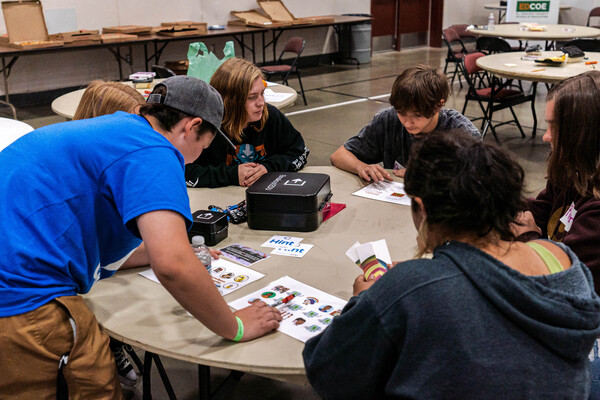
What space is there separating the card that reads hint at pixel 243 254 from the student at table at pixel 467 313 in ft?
2.64

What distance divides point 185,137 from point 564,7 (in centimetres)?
1370

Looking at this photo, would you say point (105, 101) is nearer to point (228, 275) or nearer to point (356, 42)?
point (228, 275)

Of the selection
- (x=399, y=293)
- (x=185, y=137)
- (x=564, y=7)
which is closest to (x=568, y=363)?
(x=399, y=293)

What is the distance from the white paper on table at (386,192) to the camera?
8.25 feet

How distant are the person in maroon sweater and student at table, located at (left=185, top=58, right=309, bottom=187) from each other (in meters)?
1.33

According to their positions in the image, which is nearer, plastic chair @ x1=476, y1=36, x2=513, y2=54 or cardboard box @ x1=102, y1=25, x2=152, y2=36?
plastic chair @ x1=476, y1=36, x2=513, y2=54

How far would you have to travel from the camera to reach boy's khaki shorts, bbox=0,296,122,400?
150 cm

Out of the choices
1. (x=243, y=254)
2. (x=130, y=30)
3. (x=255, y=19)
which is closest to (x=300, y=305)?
(x=243, y=254)

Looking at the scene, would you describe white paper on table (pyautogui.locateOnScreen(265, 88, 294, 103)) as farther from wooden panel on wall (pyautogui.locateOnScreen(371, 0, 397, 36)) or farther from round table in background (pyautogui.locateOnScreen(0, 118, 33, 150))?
wooden panel on wall (pyautogui.locateOnScreen(371, 0, 397, 36))

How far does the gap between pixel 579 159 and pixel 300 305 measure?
105 centimetres

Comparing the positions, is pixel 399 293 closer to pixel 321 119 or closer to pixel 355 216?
pixel 355 216

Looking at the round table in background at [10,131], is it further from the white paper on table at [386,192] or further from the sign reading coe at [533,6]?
the sign reading coe at [533,6]

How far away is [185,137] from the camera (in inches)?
63.7

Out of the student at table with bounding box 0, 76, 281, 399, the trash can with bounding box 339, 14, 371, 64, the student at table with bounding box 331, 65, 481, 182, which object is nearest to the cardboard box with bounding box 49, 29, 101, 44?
the trash can with bounding box 339, 14, 371, 64
